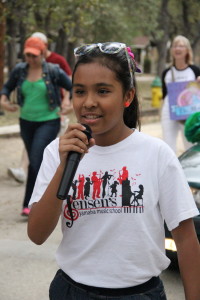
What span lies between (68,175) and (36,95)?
16.0ft

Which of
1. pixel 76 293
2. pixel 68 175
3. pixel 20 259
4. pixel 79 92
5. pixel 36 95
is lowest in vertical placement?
pixel 20 259

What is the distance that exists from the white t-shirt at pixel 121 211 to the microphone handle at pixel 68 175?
0.29 meters

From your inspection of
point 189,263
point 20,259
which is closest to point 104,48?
point 189,263

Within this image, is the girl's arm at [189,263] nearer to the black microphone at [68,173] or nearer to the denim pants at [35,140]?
the black microphone at [68,173]

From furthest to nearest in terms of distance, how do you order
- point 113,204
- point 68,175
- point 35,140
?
point 35,140, point 113,204, point 68,175

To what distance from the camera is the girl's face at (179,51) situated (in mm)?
7925

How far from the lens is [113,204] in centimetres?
217

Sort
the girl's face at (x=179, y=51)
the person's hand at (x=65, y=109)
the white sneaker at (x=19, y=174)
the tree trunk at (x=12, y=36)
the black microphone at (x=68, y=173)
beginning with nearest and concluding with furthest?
the black microphone at (x=68, y=173) → the person's hand at (x=65, y=109) → the girl's face at (x=179, y=51) → the white sneaker at (x=19, y=174) → the tree trunk at (x=12, y=36)

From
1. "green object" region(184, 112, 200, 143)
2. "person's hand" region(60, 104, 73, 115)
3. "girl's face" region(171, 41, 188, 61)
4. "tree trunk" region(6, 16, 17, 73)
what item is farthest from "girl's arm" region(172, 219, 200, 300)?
"tree trunk" region(6, 16, 17, 73)

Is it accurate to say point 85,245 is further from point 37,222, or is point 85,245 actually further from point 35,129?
point 35,129

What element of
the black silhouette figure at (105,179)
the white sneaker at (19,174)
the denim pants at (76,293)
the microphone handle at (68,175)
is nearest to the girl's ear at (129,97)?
the black silhouette figure at (105,179)

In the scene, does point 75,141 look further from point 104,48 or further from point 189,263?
point 189,263

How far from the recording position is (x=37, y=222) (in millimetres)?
2121

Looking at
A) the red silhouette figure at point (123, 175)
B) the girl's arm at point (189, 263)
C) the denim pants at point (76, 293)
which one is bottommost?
the denim pants at point (76, 293)
